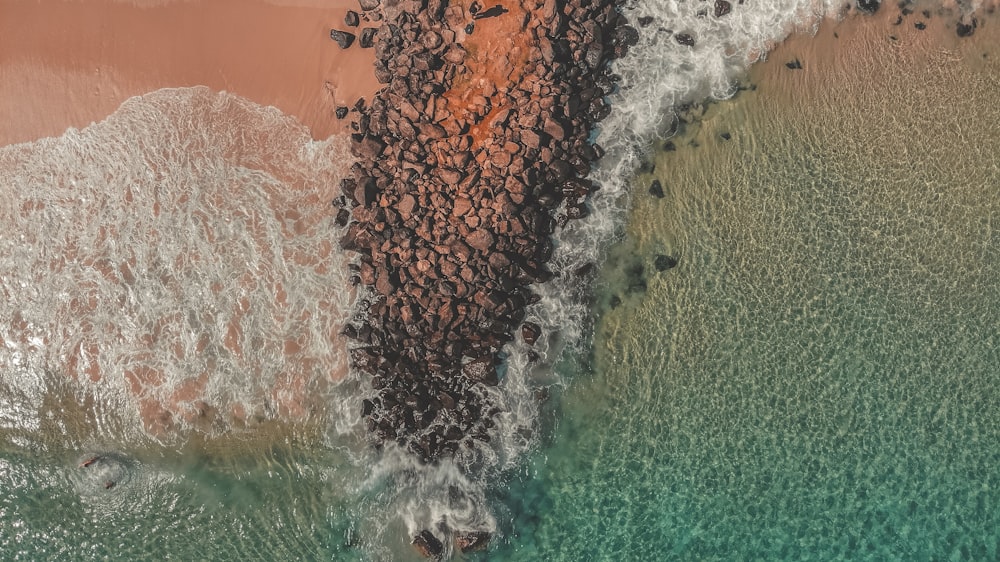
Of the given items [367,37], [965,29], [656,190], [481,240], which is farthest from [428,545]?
[965,29]

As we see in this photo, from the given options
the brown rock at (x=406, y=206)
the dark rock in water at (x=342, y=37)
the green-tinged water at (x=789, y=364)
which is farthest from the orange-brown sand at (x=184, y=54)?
the green-tinged water at (x=789, y=364)

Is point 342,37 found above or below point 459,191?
above

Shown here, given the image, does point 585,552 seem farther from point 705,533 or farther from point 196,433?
point 196,433

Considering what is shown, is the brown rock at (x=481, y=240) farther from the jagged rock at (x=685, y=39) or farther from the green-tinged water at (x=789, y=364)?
the jagged rock at (x=685, y=39)

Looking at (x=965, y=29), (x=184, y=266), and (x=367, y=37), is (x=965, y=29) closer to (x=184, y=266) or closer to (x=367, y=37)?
(x=367, y=37)

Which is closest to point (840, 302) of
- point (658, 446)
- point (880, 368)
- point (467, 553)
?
point (880, 368)
